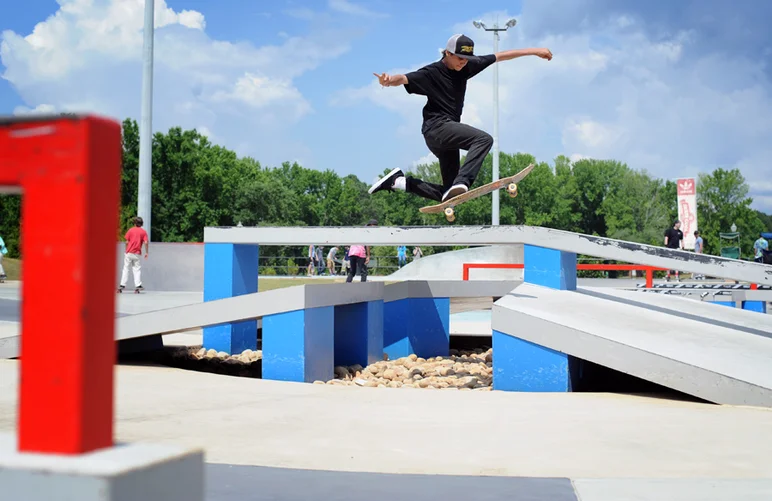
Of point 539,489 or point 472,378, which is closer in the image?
point 539,489

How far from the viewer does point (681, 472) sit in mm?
3588

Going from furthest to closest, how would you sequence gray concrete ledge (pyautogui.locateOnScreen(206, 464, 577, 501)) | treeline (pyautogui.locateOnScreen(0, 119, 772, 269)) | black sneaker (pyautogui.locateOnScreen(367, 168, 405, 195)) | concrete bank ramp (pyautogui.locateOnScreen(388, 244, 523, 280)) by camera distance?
treeline (pyautogui.locateOnScreen(0, 119, 772, 269)), concrete bank ramp (pyautogui.locateOnScreen(388, 244, 523, 280)), black sneaker (pyautogui.locateOnScreen(367, 168, 405, 195)), gray concrete ledge (pyautogui.locateOnScreen(206, 464, 577, 501))

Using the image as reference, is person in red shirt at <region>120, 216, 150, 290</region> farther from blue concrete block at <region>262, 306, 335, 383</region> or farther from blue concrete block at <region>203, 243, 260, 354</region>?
blue concrete block at <region>262, 306, 335, 383</region>

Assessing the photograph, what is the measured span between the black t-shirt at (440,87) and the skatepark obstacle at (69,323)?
6.37 m

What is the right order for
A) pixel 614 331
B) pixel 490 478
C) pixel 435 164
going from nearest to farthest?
pixel 490 478 → pixel 614 331 → pixel 435 164

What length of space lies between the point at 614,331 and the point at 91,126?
19.4ft

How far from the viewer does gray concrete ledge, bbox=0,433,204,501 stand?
51.1 inches

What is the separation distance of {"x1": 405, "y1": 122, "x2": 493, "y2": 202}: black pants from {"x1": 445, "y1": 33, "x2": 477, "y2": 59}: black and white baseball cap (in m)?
0.66

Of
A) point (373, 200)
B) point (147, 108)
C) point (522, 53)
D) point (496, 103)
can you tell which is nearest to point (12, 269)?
point (147, 108)

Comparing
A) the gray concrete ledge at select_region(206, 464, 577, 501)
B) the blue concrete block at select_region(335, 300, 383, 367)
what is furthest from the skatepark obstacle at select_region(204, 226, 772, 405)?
the gray concrete ledge at select_region(206, 464, 577, 501)

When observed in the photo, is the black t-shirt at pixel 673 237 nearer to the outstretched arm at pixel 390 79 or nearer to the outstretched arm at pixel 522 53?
the outstretched arm at pixel 522 53

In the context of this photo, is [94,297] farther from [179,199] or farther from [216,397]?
[179,199]

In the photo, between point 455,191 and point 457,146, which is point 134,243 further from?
point 457,146

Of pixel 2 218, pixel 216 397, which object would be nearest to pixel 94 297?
pixel 216 397
